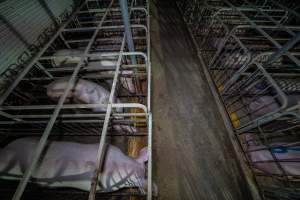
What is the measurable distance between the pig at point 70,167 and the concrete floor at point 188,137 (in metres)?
0.80

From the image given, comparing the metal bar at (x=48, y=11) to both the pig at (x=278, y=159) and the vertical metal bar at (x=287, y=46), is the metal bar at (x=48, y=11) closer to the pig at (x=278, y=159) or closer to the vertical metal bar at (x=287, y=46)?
the vertical metal bar at (x=287, y=46)

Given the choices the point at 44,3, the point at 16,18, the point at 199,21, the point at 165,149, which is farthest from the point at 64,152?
the point at 199,21

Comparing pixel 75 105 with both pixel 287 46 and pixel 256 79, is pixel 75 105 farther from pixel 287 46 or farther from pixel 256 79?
pixel 256 79

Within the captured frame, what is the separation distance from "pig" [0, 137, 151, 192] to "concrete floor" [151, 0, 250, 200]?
2.62 ft

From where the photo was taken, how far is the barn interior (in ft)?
6.23

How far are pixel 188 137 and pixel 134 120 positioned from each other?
139 centimetres

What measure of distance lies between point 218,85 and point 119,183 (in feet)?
10.8

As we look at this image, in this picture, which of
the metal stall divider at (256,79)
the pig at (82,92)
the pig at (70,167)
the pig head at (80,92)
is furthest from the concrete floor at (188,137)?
the pig head at (80,92)

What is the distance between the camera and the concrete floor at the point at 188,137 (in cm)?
241

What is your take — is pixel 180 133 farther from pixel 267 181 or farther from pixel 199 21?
pixel 199 21

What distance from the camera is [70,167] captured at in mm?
1865

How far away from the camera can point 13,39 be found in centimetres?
290

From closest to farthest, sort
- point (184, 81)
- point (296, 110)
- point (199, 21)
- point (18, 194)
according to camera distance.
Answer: point (18, 194)
point (296, 110)
point (184, 81)
point (199, 21)

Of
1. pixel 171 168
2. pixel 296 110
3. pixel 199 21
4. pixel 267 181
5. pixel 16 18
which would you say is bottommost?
pixel 267 181
